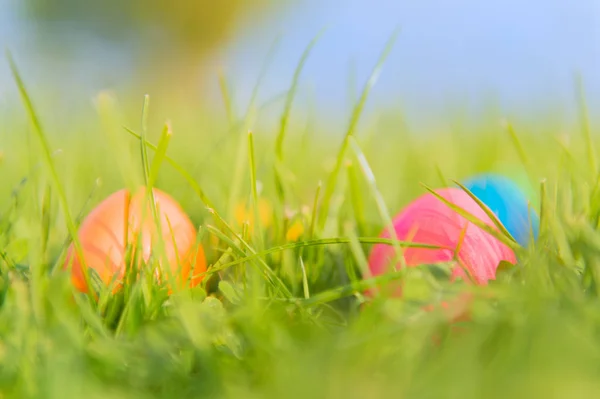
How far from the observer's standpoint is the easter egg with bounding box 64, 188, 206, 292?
2.90 ft

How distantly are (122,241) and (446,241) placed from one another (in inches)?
19.0

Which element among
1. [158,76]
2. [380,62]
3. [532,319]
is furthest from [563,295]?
[158,76]

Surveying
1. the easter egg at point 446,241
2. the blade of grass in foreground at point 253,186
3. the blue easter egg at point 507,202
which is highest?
the blade of grass in foreground at point 253,186

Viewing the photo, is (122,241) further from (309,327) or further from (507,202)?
(507,202)

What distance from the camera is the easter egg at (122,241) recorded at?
884mm

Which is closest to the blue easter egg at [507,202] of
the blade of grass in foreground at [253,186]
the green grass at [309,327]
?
the green grass at [309,327]

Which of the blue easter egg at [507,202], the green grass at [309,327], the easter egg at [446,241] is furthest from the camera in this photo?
the blue easter egg at [507,202]

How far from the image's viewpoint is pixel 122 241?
3.15 ft

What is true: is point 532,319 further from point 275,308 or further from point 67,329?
point 67,329

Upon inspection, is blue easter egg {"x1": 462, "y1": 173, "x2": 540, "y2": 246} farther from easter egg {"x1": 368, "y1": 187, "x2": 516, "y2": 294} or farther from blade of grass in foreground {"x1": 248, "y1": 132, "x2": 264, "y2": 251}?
blade of grass in foreground {"x1": 248, "y1": 132, "x2": 264, "y2": 251}

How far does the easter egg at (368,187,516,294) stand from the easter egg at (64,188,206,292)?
0.92 ft

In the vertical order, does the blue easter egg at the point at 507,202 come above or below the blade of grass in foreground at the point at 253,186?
below

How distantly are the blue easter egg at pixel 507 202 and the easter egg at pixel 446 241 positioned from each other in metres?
0.14

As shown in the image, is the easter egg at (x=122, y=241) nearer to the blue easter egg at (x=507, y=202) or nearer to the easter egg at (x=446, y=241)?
the easter egg at (x=446, y=241)
